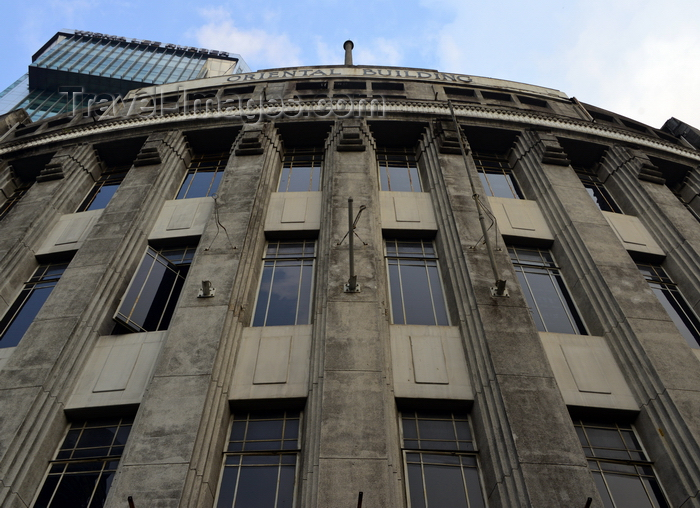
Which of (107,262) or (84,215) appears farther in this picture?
(84,215)

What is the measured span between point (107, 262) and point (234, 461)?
8.03 m

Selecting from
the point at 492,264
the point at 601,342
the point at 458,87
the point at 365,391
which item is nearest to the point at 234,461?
the point at 365,391

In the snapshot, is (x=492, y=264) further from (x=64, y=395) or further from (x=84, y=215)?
(x=84, y=215)

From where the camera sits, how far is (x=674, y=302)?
56.7 ft

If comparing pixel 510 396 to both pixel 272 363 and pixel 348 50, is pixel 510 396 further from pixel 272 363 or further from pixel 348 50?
pixel 348 50

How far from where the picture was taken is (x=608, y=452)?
488 inches

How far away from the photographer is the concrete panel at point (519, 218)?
18.4 metres

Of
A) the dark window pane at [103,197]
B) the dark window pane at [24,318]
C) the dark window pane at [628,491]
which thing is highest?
the dark window pane at [103,197]

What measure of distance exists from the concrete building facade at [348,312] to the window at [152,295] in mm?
72

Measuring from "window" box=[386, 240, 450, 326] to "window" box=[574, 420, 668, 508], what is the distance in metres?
4.86

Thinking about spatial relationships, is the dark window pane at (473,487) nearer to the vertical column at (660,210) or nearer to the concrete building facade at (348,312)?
the concrete building facade at (348,312)

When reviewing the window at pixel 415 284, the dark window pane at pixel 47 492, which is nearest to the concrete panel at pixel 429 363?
the window at pixel 415 284

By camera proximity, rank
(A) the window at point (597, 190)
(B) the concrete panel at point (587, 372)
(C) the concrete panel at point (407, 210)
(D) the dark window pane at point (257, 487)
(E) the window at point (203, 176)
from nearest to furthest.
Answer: (D) the dark window pane at point (257, 487)
(B) the concrete panel at point (587, 372)
(C) the concrete panel at point (407, 210)
(E) the window at point (203, 176)
(A) the window at point (597, 190)

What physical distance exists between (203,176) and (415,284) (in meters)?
11.2
